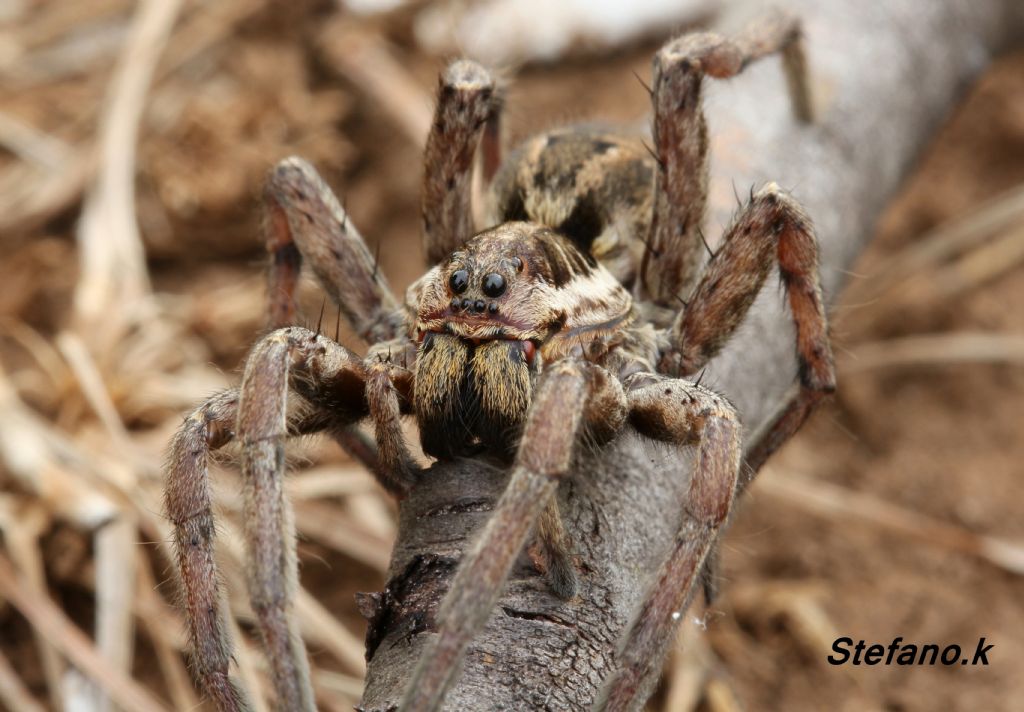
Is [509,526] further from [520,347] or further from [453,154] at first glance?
[453,154]

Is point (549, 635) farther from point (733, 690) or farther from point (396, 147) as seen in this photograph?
point (396, 147)

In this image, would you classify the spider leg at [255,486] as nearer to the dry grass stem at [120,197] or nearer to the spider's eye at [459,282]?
the spider's eye at [459,282]

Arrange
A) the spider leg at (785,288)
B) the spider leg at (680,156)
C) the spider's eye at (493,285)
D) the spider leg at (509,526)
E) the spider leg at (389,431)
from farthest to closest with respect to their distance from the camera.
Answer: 1. the spider leg at (680,156)
2. the spider leg at (785,288)
3. the spider's eye at (493,285)
4. the spider leg at (389,431)
5. the spider leg at (509,526)

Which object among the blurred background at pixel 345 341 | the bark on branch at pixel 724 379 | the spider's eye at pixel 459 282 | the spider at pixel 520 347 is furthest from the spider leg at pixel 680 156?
the spider's eye at pixel 459 282

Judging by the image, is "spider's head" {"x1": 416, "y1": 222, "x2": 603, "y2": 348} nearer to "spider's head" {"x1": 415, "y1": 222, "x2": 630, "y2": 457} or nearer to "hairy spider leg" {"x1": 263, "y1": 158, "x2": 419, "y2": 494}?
"spider's head" {"x1": 415, "y1": 222, "x2": 630, "y2": 457}

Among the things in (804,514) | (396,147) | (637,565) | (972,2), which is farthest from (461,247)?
(396,147)

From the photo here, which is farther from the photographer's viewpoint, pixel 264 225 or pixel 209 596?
pixel 264 225

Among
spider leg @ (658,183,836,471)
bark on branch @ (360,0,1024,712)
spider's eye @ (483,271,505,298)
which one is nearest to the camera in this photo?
bark on branch @ (360,0,1024,712)

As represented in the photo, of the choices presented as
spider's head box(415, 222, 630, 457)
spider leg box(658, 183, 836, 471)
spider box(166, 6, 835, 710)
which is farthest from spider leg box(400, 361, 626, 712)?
spider leg box(658, 183, 836, 471)
